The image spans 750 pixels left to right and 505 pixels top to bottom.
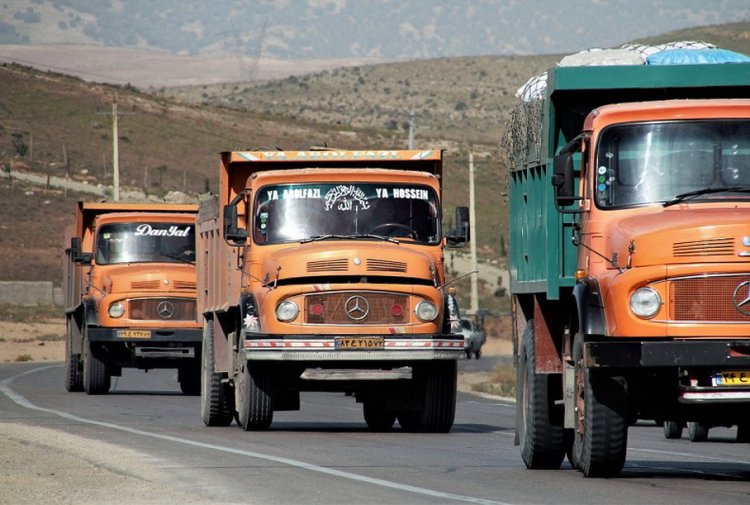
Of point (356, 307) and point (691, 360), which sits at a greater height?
point (356, 307)

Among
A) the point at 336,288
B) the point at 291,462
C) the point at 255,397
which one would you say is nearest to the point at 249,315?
the point at 255,397

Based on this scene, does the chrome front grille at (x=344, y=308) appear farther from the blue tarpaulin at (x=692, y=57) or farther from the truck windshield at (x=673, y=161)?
the truck windshield at (x=673, y=161)

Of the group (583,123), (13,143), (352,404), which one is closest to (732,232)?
(583,123)

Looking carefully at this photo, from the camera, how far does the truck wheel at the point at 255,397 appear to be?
1944 centimetres

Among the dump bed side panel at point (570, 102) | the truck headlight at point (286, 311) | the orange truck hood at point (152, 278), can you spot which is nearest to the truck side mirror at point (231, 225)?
the truck headlight at point (286, 311)

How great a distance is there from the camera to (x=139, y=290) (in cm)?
2939

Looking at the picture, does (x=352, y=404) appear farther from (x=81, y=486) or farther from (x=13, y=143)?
(x=13, y=143)

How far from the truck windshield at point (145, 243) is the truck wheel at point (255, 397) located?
10.00m

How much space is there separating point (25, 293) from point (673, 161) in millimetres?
68854

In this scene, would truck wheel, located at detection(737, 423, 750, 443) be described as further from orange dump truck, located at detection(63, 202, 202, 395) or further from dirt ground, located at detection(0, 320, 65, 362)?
dirt ground, located at detection(0, 320, 65, 362)

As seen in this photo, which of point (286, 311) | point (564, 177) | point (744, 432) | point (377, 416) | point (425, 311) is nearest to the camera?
point (564, 177)

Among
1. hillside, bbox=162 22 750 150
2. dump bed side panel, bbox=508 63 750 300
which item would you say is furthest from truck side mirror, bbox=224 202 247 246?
hillside, bbox=162 22 750 150

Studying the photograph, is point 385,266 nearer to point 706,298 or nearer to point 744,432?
point 744,432

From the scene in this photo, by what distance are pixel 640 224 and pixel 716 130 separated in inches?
39.6
